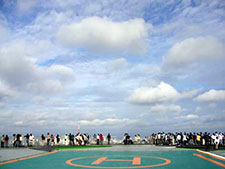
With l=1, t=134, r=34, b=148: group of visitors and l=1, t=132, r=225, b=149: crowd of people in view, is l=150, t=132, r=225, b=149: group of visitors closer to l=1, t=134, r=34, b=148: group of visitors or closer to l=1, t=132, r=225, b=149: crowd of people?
l=1, t=132, r=225, b=149: crowd of people

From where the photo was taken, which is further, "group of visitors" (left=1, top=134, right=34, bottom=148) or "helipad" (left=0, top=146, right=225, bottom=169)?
"group of visitors" (left=1, top=134, right=34, bottom=148)

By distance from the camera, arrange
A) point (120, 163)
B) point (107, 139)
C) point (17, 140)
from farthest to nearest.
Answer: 1. point (107, 139)
2. point (17, 140)
3. point (120, 163)

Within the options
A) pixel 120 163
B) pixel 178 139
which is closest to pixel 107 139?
pixel 178 139

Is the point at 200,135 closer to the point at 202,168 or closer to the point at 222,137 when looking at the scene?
the point at 222,137

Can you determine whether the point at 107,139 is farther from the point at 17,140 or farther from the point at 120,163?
the point at 120,163

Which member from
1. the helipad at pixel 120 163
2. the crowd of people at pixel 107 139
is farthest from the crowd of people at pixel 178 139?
the helipad at pixel 120 163

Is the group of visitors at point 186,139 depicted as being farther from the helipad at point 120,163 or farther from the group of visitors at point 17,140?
the group of visitors at point 17,140

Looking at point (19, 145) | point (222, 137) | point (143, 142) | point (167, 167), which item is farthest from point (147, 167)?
point (143, 142)

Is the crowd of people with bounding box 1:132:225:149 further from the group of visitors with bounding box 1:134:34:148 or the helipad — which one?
Answer: the helipad

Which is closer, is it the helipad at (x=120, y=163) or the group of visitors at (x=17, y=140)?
the helipad at (x=120, y=163)

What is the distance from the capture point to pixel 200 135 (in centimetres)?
3344

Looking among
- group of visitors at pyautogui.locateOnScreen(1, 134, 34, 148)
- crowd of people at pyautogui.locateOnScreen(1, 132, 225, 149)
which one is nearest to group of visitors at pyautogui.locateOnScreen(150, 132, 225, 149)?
crowd of people at pyautogui.locateOnScreen(1, 132, 225, 149)

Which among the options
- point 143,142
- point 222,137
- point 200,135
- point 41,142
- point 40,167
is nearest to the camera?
point 40,167

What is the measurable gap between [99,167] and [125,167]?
53.6 inches
